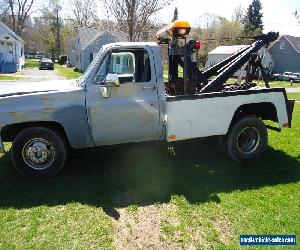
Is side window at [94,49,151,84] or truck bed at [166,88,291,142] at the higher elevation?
side window at [94,49,151,84]

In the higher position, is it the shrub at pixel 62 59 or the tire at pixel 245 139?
the shrub at pixel 62 59

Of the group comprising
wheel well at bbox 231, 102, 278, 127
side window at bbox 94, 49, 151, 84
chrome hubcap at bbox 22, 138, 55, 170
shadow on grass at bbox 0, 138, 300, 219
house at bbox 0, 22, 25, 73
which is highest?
house at bbox 0, 22, 25, 73

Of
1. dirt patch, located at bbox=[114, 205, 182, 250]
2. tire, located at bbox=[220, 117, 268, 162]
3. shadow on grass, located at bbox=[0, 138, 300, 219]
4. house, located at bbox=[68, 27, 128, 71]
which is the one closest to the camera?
dirt patch, located at bbox=[114, 205, 182, 250]

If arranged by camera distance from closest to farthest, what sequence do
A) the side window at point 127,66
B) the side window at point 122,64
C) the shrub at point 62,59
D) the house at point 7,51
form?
the side window at point 127,66 < the side window at point 122,64 < the house at point 7,51 < the shrub at point 62,59

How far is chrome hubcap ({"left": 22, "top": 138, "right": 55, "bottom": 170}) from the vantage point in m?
5.90

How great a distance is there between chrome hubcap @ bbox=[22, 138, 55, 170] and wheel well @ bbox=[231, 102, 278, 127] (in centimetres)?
329

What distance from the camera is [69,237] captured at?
14.5ft

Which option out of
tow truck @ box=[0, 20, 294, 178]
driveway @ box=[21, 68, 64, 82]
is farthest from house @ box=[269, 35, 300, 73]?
tow truck @ box=[0, 20, 294, 178]

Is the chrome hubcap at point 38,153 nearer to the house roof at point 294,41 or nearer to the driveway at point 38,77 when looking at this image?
the driveway at point 38,77

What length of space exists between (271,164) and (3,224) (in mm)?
4650

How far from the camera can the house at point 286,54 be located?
173 feet

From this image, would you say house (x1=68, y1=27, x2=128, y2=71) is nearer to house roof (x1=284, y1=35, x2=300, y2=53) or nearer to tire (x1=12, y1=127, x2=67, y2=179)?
house roof (x1=284, y1=35, x2=300, y2=53)

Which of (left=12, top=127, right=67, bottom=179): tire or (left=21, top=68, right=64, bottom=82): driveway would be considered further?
(left=21, top=68, right=64, bottom=82): driveway

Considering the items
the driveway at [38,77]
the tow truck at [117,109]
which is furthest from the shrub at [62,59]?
the tow truck at [117,109]
